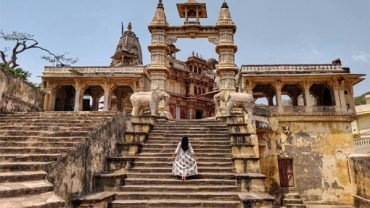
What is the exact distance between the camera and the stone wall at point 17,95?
8.95 meters

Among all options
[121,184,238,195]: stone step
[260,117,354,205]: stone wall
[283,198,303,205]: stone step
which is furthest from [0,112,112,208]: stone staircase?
[283,198,303,205]: stone step

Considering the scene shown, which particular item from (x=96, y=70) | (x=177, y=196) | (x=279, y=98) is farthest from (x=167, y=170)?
(x=96, y=70)

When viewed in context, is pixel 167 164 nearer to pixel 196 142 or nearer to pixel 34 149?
pixel 196 142

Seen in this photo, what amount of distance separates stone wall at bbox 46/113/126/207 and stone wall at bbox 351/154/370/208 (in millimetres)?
13813

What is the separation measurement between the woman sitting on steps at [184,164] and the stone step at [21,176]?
334 cm

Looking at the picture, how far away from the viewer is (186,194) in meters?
6.16

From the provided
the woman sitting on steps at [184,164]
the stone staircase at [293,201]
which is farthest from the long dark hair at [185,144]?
the stone staircase at [293,201]

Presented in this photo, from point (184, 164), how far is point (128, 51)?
26216mm

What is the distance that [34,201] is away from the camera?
3799 mm

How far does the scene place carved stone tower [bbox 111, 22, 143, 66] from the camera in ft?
97.5

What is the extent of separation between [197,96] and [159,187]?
24.9m

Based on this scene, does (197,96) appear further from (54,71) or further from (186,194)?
(186,194)

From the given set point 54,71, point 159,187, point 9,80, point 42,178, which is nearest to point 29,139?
point 42,178

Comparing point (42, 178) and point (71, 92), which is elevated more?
point (71, 92)
